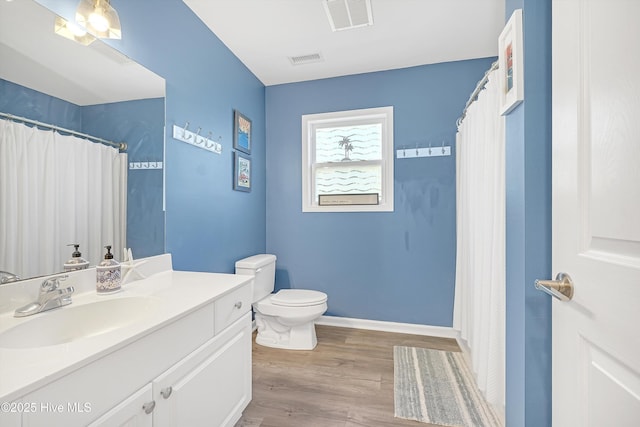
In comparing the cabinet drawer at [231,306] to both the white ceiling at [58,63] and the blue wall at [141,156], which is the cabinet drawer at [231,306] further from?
the white ceiling at [58,63]

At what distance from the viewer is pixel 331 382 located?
184cm

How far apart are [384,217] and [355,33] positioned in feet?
5.11

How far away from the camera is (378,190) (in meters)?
2.76

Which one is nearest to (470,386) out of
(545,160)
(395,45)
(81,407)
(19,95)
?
(545,160)

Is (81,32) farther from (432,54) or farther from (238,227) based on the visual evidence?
(432,54)

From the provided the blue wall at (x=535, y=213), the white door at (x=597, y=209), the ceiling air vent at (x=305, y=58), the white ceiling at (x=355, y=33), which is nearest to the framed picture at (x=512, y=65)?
the blue wall at (x=535, y=213)

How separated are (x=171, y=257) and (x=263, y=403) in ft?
3.37

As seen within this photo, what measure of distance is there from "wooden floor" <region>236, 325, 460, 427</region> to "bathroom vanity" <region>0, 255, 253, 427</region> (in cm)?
29

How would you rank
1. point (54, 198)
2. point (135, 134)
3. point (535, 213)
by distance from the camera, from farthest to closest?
point (135, 134) < point (54, 198) < point (535, 213)

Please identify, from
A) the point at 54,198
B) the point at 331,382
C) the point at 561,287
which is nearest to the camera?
the point at 561,287

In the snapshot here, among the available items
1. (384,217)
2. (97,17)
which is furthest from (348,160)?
(97,17)

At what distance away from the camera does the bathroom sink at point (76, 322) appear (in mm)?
853

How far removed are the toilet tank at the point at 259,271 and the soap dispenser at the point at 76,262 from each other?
1.18 metres

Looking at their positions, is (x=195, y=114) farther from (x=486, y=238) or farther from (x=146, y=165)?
(x=486, y=238)
